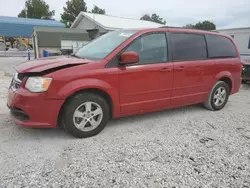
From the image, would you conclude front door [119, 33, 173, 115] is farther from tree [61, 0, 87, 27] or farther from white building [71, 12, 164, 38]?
tree [61, 0, 87, 27]

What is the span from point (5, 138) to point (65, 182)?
1482mm

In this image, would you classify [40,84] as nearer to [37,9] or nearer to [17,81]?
[17,81]

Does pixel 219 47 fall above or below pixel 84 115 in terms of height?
above

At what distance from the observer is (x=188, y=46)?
4.10 m

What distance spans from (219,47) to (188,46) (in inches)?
37.6

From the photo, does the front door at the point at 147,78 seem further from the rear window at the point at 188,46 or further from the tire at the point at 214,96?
the tire at the point at 214,96

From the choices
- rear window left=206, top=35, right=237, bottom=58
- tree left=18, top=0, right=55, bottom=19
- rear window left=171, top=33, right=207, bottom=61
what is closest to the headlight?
rear window left=171, top=33, right=207, bottom=61

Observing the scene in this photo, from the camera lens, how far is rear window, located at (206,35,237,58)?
4.43m

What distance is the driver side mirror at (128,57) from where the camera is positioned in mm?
3203

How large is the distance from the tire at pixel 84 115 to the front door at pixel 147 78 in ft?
1.21

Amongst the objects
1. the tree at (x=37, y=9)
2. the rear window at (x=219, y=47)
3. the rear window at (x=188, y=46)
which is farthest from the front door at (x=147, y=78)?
the tree at (x=37, y=9)

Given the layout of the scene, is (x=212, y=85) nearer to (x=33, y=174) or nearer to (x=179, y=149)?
(x=179, y=149)

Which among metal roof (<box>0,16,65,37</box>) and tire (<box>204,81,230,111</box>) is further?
metal roof (<box>0,16,65,37</box>)

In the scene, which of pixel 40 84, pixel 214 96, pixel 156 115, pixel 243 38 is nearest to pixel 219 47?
pixel 214 96
